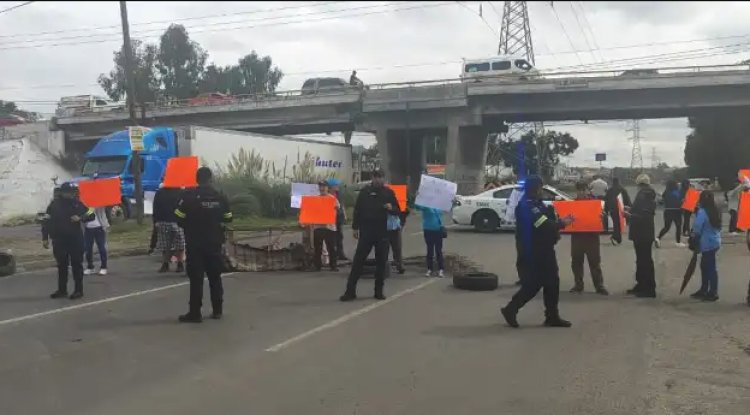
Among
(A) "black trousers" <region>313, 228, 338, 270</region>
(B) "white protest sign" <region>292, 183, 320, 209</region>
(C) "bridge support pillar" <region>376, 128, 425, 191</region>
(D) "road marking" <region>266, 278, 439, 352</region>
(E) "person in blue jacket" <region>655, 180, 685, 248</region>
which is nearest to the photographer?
(D) "road marking" <region>266, 278, 439, 352</region>

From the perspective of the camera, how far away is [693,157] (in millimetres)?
62719

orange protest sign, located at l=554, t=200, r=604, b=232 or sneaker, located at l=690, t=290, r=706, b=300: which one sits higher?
orange protest sign, located at l=554, t=200, r=604, b=232

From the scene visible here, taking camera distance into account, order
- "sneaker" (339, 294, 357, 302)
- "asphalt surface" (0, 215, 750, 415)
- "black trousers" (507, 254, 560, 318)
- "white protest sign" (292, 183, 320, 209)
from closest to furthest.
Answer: "asphalt surface" (0, 215, 750, 415) < "black trousers" (507, 254, 560, 318) < "sneaker" (339, 294, 357, 302) < "white protest sign" (292, 183, 320, 209)

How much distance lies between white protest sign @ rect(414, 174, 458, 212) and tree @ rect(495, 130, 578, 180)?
54496 mm

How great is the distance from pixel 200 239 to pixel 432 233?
4.66m

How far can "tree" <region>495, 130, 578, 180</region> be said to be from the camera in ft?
239

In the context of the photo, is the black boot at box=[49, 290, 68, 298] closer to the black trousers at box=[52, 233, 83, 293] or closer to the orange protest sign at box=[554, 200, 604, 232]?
the black trousers at box=[52, 233, 83, 293]

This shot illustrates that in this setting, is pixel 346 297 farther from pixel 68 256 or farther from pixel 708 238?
pixel 708 238

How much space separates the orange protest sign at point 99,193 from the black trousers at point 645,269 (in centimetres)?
919

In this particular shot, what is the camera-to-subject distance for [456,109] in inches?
1722

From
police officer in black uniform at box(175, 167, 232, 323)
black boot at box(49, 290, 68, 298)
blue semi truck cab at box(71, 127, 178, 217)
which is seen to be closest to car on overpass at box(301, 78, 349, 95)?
blue semi truck cab at box(71, 127, 178, 217)

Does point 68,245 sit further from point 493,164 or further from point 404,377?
point 493,164

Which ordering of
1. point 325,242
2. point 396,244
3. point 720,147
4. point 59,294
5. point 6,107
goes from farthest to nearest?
point 720,147 < point 6,107 < point 325,242 < point 396,244 < point 59,294

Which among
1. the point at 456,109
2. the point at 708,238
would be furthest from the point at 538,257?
the point at 456,109
